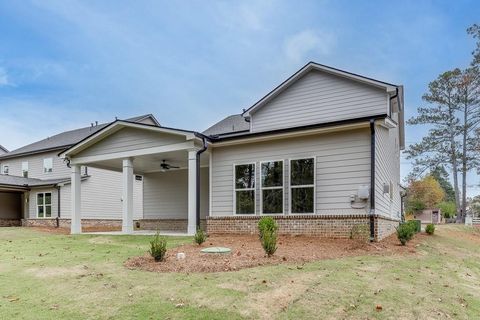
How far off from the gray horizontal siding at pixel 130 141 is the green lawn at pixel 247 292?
649 cm

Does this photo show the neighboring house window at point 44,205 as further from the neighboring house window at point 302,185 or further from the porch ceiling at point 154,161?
the neighboring house window at point 302,185

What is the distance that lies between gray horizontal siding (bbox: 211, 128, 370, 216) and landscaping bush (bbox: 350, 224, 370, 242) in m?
0.54

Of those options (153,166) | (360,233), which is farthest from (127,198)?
(360,233)

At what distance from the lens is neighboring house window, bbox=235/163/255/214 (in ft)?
42.1

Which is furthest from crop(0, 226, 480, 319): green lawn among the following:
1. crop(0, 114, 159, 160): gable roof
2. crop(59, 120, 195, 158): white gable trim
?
crop(0, 114, 159, 160): gable roof

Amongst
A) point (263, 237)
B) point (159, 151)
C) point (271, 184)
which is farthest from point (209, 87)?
point (263, 237)

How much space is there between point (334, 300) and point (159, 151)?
991 centimetres

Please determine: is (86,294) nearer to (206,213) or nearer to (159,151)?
(159,151)

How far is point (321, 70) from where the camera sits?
15.3 meters

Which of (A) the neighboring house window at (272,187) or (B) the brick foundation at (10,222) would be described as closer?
(A) the neighboring house window at (272,187)

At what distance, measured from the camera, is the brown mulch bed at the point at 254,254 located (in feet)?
23.1

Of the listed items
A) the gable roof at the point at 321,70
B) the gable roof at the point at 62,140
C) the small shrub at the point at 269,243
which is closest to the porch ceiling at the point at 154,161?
the gable roof at the point at 321,70

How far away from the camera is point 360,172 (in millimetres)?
10891

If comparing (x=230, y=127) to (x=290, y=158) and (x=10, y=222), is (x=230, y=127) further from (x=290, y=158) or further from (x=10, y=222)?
(x=10, y=222)
